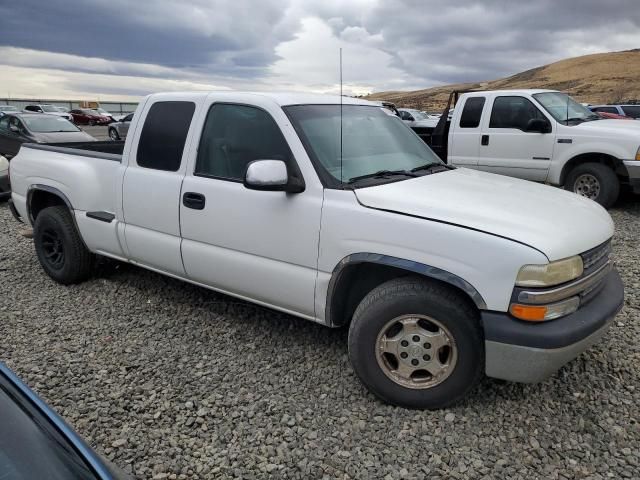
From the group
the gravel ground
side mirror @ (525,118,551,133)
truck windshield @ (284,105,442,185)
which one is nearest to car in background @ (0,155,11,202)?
the gravel ground

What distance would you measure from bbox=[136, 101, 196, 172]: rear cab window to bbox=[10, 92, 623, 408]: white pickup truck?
12mm

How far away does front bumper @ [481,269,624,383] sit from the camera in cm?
256

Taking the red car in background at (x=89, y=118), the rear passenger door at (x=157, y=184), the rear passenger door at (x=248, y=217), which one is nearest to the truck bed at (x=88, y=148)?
the rear passenger door at (x=157, y=184)

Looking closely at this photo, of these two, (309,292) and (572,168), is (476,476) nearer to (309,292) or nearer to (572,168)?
(309,292)

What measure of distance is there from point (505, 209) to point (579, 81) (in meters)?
56.4

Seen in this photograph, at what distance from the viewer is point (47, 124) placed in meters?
14.1

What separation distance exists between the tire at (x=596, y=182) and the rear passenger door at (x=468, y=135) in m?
1.58

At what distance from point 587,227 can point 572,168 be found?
5.79 meters

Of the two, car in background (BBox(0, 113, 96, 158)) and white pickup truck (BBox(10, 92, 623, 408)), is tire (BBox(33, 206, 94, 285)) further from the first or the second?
car in background (BBox(0, 113, 96, 158))

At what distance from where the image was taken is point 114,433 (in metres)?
2.84

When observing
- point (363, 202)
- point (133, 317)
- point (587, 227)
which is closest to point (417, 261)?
point (363, 202)

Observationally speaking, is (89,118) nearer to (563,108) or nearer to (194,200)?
(563,108)

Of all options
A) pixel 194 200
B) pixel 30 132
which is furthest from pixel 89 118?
pixel 194 200

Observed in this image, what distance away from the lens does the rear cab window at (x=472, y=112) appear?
29.0 feet
